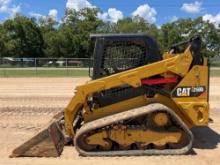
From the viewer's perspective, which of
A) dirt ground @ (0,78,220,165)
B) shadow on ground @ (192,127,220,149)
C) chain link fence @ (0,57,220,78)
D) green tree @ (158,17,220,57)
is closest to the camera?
dirt ground @ (0,78,220,165)

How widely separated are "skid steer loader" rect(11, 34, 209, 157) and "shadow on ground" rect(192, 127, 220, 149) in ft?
2.37

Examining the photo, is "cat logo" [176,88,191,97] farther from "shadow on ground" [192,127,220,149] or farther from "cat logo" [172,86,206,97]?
"shadow on ground" [192,127,220,149]

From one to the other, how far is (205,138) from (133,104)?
6.79 feet

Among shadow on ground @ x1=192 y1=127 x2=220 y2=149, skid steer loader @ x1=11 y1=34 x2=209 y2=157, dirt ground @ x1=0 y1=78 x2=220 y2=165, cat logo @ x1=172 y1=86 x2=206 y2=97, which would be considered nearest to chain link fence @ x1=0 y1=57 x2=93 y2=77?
dirt ground @ x1=0 y1=78 x2=220 y2=165

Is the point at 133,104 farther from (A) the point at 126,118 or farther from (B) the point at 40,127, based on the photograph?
(B) the point at 40,127

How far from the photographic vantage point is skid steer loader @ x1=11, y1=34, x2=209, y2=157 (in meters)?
8.48

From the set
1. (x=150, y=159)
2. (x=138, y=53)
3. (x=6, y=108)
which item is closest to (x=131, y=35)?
(x=138, y=53)

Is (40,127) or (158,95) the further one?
(40,127)

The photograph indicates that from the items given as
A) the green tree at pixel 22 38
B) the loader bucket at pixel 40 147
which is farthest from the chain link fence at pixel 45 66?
the green tree at pixel 22 38

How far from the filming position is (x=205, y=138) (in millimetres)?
10117

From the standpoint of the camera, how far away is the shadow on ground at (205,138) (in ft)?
30.9

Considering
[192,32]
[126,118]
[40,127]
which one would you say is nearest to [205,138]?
[126,118]

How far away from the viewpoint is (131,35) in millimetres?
9062

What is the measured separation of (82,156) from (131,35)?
244 centimetres
